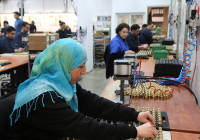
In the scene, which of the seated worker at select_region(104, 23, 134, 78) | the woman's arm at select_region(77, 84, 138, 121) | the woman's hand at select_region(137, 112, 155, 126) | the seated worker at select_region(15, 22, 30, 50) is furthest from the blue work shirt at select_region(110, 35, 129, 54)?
the seated worker at select_region(15, 22, 30, 50)

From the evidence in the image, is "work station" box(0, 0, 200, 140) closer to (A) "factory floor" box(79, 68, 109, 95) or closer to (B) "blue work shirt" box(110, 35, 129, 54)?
(B) "blue work shirt" box(110, 35, 129, 54)

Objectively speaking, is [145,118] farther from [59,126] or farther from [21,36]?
[21,36]

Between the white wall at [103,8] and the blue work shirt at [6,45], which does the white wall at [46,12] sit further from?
the blue work shirt at [6,45]

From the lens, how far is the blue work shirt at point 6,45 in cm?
436

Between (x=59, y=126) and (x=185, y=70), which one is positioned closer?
(x=59, y=126)

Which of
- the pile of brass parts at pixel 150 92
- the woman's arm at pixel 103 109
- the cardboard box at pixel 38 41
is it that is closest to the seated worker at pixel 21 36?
→ the cardboard box at pixel 38 41

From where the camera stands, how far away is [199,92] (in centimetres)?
155

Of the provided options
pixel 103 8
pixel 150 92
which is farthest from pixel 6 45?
pixel 103 8

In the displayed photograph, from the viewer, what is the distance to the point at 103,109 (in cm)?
128

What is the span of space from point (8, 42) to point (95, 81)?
2.09 meters

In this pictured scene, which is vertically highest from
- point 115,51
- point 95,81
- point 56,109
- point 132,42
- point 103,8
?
point 103,8

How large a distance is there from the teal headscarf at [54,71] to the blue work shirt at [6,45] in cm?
379

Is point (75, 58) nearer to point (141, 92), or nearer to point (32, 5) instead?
point (141, 92)

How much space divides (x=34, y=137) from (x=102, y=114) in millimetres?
454
